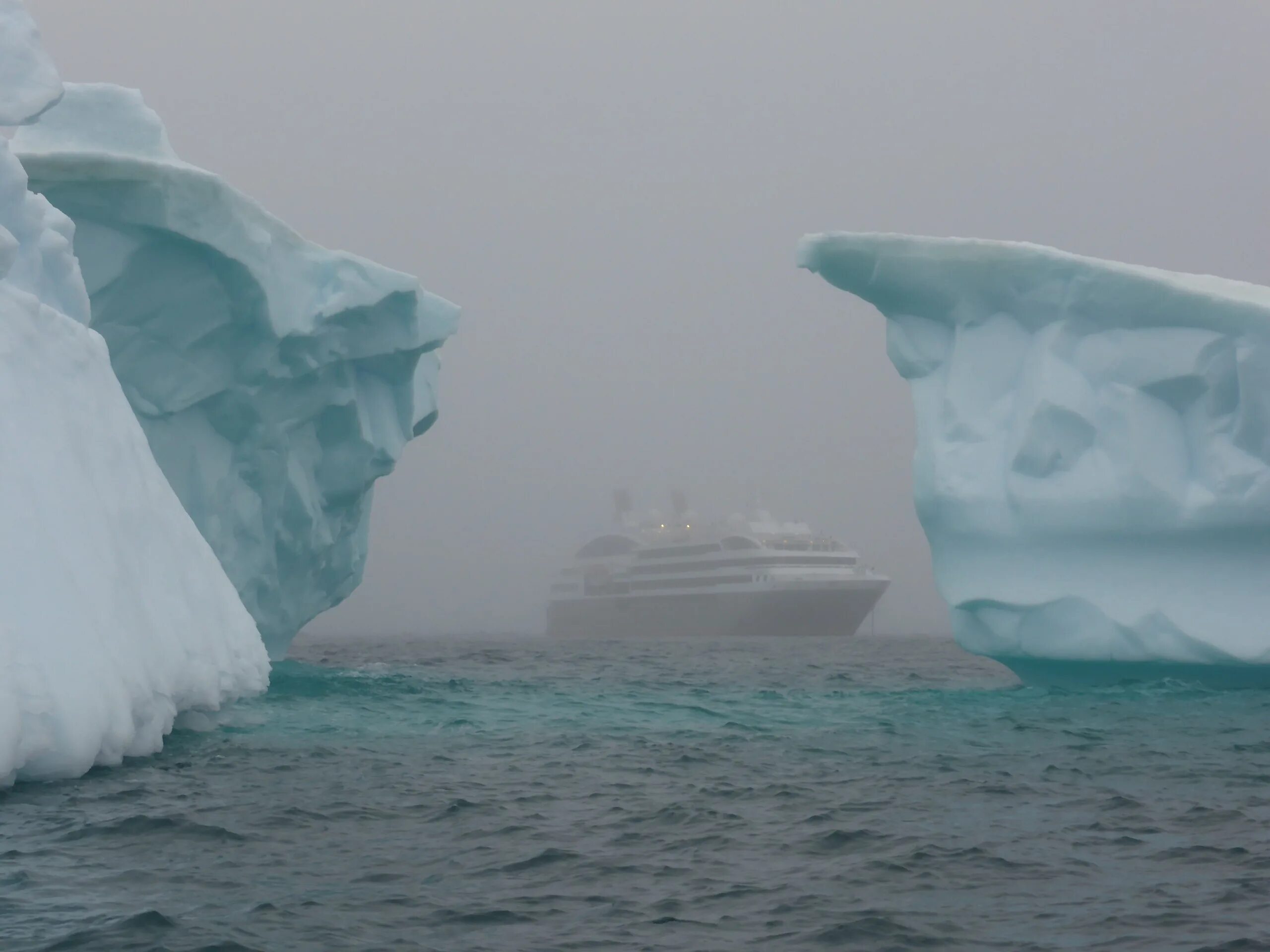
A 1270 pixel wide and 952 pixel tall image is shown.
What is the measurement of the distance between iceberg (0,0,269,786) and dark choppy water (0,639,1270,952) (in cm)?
39

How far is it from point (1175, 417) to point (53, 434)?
10.0 m

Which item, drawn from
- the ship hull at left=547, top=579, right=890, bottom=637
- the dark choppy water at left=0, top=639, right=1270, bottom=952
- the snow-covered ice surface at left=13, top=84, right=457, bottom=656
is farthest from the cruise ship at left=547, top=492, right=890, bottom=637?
the dark choppy water at left=0, top=639, right=1270, bottom=952

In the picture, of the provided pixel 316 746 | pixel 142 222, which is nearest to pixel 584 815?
pixel 316 746

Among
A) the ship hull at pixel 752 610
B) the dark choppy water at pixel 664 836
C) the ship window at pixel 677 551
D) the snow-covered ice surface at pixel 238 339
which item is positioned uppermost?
the snow-covered ice surface at pixel 238 339

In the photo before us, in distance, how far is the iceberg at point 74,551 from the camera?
641cm

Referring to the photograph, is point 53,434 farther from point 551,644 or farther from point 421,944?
point 551,644

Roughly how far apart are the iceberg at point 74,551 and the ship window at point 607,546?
4362 centimetres

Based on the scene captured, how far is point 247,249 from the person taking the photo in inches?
581

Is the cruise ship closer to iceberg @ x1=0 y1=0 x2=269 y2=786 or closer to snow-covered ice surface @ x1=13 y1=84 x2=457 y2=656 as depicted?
snow-covered ice surface @ x1=13 y1=84 x2=457 y2=656

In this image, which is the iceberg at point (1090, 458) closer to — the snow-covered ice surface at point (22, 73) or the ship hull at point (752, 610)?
the snow-covered ice surface at point (22, 73)

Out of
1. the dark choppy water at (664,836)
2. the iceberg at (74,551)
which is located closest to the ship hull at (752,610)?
the dark choppy water at (664,836)

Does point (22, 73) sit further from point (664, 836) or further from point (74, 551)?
point (664, 836)

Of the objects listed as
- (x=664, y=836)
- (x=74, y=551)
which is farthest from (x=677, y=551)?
(x=664, y=836)

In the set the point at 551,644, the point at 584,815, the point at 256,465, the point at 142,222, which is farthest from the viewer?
the point at 551,644
